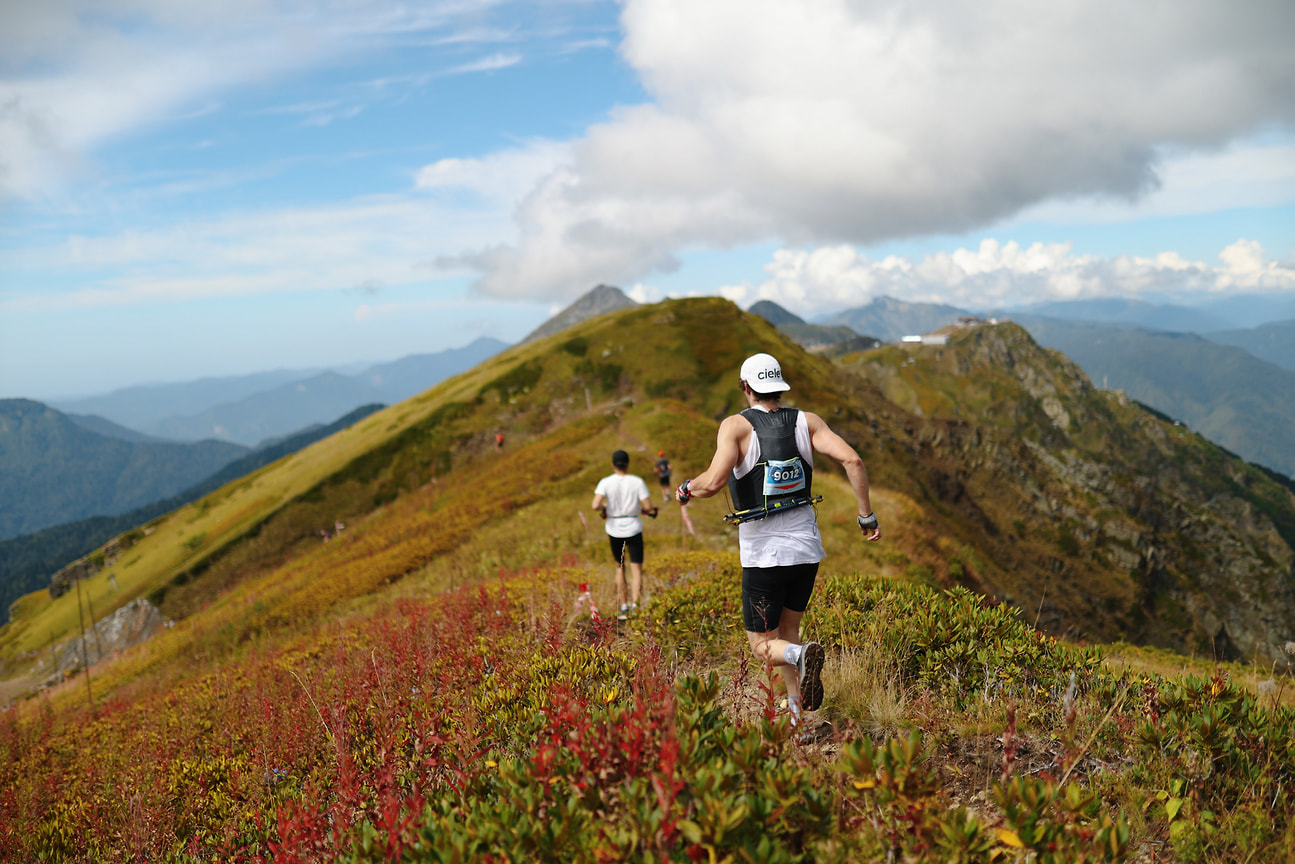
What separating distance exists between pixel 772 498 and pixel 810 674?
153 cm

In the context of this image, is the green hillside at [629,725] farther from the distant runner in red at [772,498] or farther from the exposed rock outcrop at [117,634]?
the exposed rock outcrop at [117,634]

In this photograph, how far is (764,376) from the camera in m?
5.71

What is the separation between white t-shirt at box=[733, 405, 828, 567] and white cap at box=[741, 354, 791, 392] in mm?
447

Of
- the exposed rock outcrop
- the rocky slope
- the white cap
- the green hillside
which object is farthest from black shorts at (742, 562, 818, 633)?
the exposed rock outcrop

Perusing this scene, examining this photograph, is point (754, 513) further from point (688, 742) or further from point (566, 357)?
point (566, 357)

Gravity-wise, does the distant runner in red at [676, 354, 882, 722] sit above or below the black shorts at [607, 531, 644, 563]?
above

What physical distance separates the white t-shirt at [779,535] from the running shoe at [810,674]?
77 centimetres

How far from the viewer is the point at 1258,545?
125 metres

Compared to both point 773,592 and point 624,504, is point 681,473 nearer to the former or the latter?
point 624,504

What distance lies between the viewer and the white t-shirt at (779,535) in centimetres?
545

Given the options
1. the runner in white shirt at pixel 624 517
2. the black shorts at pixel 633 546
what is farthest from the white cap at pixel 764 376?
the black shorts at pixel 633 546

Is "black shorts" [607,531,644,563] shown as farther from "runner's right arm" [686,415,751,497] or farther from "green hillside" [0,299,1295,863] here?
"runner's right arm" [686,415,751,497]

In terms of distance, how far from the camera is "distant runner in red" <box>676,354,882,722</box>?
5469mm

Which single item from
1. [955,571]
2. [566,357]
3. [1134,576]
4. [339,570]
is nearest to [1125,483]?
[1134,576]
